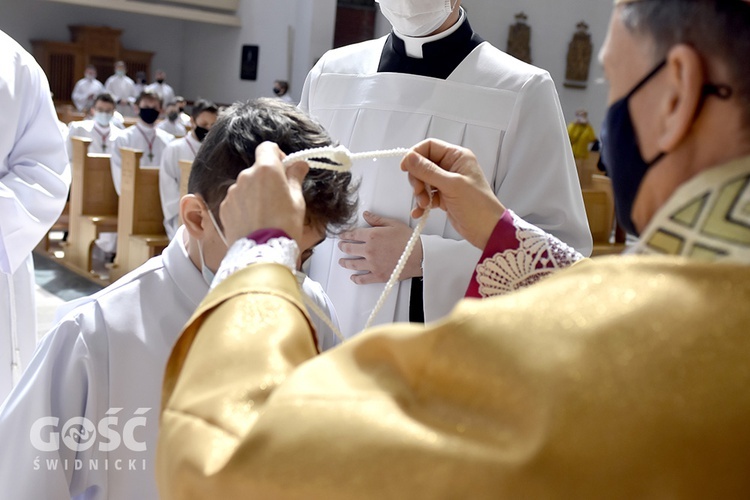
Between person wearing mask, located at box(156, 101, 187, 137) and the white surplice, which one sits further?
person wearing mask, located at box(156, 101, 187, 137)

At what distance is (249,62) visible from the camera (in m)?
19.5

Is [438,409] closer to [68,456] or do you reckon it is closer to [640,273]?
[640,273]

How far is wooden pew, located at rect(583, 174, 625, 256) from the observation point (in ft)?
25.3

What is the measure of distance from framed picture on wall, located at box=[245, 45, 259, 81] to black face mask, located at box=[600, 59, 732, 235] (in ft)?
61.7

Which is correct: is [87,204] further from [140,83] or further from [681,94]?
[140,83]

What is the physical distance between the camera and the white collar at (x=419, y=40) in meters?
2.55

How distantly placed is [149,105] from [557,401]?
33.6ft

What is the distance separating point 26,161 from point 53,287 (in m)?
4.56

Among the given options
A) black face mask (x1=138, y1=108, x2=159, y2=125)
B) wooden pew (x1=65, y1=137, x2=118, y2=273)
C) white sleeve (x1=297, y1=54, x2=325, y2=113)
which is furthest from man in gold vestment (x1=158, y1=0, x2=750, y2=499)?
black face mask (x1=138, y1=108, x2=159, y2=125)

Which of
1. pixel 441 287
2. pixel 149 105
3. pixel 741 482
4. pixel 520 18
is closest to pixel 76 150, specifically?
pixel 149 105

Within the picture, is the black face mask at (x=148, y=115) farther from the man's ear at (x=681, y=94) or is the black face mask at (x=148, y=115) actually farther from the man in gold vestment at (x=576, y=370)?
the man's ear at (x=681, y=94)

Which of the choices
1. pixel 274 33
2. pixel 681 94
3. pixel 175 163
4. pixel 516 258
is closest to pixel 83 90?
pixel 274 33

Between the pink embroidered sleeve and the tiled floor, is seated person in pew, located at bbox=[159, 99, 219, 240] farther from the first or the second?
the pink embroidered sleeve

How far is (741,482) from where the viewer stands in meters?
0.81
